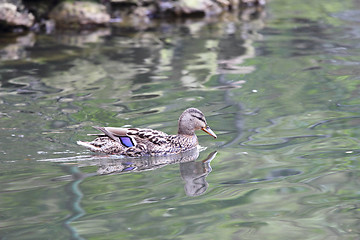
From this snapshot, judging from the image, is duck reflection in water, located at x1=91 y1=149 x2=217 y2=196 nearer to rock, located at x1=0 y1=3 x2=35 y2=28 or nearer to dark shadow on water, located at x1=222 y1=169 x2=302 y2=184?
dark shadow on water, located at x1=222 y1=169 x2=302 y2=184

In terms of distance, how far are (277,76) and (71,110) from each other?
413 cm

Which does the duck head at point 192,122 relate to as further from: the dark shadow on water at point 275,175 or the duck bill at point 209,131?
the dark shadow on water at point 275,175

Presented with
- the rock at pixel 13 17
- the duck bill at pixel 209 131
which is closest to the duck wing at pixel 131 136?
the duck bill at pixel 209 131

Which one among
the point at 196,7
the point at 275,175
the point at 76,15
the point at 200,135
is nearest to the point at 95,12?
the point at 76,15

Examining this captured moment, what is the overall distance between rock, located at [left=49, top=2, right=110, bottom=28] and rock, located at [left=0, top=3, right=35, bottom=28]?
76cm

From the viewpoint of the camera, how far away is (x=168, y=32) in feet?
58.3

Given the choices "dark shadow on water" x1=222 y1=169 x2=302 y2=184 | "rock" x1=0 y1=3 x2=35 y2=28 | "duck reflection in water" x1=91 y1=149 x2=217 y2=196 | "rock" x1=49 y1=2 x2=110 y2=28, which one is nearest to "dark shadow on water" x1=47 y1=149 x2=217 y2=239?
"duck reflection in water" x1=91 y1=149 x2=217 y2=196

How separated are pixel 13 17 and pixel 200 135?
10389 mm

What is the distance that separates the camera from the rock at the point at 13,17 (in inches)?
696

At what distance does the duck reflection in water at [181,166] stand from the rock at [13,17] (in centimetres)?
1079

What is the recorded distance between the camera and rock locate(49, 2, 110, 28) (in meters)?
18.8

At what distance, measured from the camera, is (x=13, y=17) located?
1797cm

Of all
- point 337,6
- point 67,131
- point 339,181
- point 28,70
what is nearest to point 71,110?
point 67,131

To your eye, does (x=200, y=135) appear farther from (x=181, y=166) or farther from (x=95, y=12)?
(x=95, y=12)
